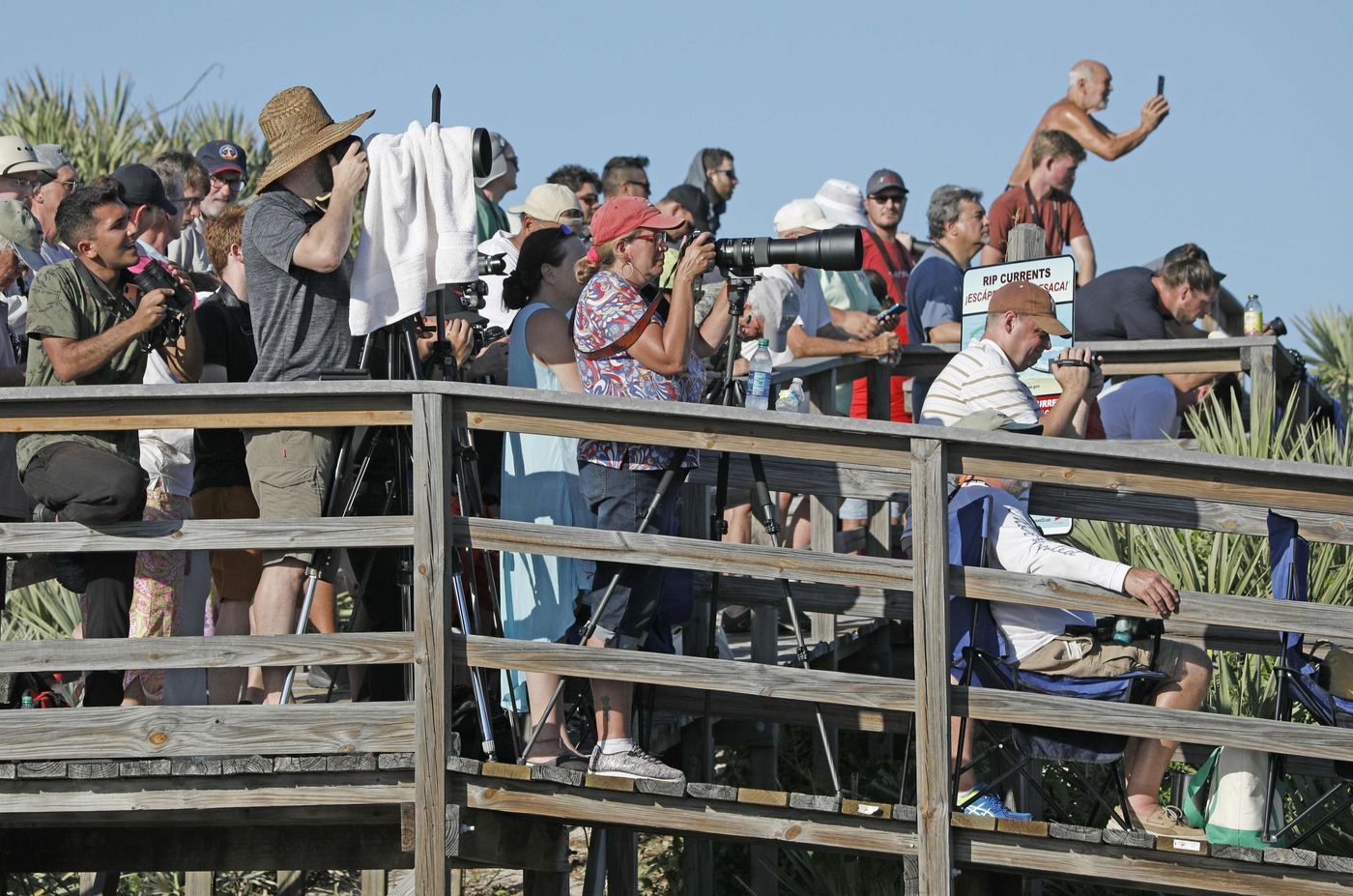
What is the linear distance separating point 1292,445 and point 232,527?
5251 millimetres

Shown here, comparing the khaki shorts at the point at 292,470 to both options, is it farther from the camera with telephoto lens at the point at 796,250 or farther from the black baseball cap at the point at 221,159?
the black baseball cap at the point at 221,159

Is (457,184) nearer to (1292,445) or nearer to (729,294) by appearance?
(729,294)

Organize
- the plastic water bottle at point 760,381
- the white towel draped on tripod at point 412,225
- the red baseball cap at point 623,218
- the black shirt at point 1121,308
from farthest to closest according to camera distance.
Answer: the black shirt at point 1121,308
the plastic water bottle at point 760,381
the red baseball cap at point 623,218
the white towel draped on tripod at point 412,225

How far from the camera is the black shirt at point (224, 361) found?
18.9ft

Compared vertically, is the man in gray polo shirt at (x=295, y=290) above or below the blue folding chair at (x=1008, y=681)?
above

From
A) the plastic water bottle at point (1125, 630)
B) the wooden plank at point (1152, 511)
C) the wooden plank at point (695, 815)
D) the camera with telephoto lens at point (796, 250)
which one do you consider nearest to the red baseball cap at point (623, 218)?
the camera with telephoto lens at point (796, 250)

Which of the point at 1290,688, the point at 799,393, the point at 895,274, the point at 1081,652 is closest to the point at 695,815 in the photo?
the point at 1081,652

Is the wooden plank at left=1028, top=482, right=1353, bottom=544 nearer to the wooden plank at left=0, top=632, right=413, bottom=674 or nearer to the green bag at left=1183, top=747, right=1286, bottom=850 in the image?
the green bag at left=1183, top=747, right=1286, bottom=850

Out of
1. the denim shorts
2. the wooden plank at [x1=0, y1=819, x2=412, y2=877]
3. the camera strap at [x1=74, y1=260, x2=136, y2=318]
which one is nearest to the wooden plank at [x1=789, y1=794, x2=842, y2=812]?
the denim shorts

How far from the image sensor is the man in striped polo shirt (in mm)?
5625

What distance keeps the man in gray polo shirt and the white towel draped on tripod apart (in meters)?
0.08

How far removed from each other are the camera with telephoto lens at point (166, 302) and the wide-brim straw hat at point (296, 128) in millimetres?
384

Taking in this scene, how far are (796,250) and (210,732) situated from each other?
2.29 m

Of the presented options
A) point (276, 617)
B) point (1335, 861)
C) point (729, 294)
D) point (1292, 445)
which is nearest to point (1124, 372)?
point (1292, 445)
